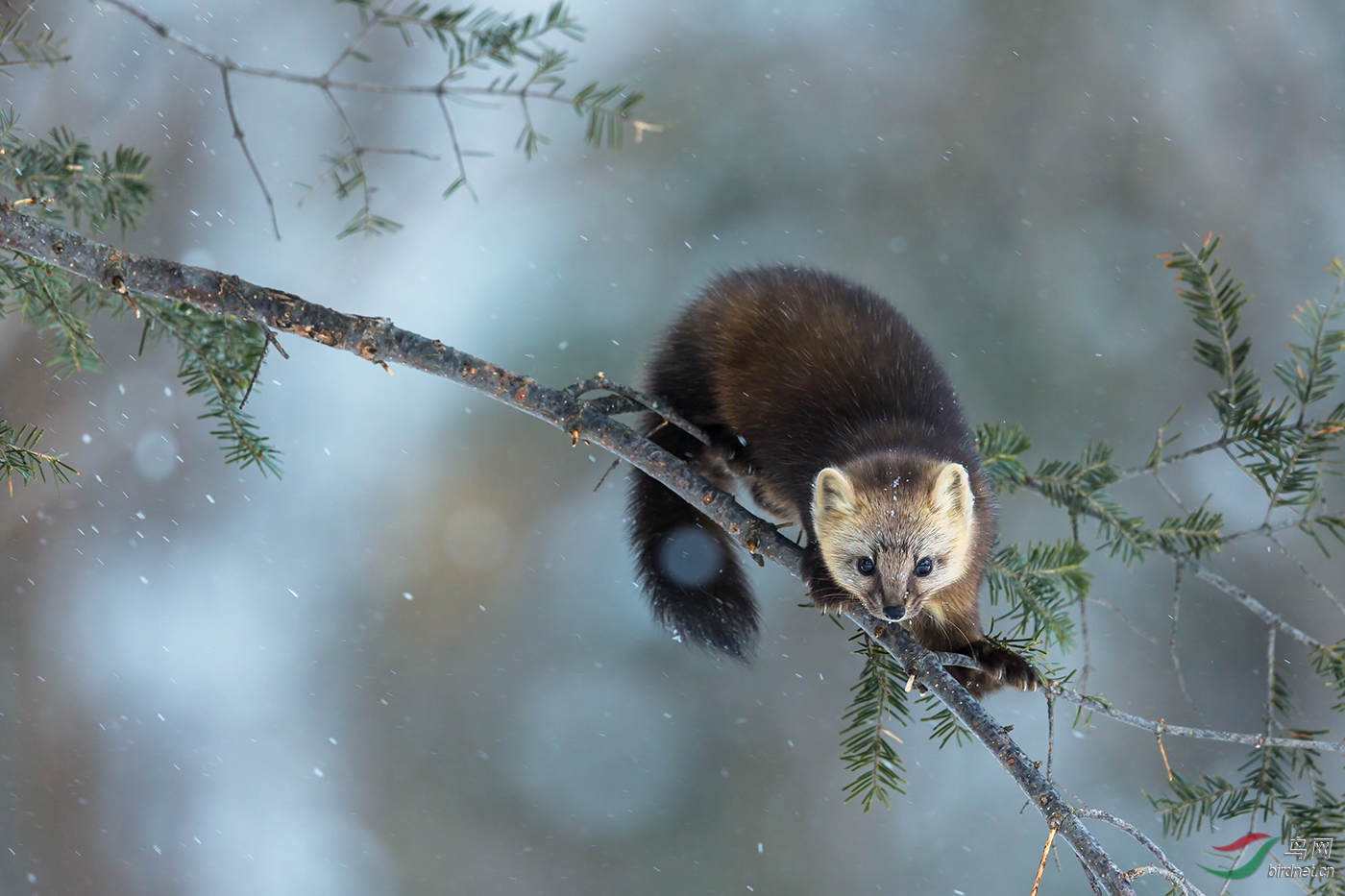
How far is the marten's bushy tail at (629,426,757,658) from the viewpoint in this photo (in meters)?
1.98

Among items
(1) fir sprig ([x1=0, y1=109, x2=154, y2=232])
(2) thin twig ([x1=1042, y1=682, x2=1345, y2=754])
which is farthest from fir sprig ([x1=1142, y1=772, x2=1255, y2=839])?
(1) fir sprig ([x1=0, y1=109, x2=154, y2=232])

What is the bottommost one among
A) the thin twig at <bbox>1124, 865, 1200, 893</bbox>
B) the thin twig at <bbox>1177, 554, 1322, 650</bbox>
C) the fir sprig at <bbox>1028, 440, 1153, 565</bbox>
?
the thin twig at <bbox>1124, 865, 1200, 893</bbox>

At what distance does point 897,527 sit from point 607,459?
3391 mm

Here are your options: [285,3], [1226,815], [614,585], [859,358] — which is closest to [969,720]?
[1226,815]

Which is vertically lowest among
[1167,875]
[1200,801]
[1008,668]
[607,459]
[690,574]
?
[1167,875]

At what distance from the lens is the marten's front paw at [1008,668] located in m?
1.54

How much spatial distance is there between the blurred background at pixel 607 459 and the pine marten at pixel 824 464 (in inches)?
89.8

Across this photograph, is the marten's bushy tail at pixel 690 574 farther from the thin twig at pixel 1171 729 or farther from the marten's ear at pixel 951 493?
the thin twig at pixel 1171 729

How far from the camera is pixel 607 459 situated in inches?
195

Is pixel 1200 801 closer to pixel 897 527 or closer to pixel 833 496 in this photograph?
pixel 897 527

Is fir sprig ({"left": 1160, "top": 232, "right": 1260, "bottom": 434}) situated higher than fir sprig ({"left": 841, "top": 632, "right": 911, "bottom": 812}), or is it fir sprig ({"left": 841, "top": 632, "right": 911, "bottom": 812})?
fir sprig ({"left": 1160, "top": 232, "right": 1260, "bottom": 434})

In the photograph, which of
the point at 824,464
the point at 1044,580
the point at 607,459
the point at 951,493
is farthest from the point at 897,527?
the point at 607,459

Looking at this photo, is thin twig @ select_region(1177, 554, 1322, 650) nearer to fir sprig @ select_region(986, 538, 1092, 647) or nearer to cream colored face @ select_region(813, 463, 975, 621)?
fir sprig @ select_region(986, 538, 1092, 647)

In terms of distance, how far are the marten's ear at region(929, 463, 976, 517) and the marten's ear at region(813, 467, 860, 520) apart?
149 millimetres
